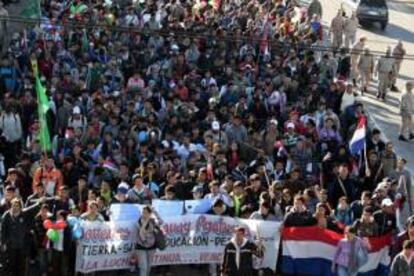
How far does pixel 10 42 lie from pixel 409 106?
31.4 feet

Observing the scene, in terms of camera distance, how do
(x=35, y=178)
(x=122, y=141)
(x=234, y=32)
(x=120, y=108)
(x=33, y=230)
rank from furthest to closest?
(x=234, y=32) < (x=120, y=108) < (x=122, y=141) < (x=35, y=178) < (x=33, y=230)

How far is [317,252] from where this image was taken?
18297 millimetres

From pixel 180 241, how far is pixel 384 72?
42.1 ft

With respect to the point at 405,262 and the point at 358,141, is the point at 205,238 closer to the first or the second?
the point at 405,262

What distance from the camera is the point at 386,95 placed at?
3036cm

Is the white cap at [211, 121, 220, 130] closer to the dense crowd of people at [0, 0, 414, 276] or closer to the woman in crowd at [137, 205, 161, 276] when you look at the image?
the dense crowd of people at [0, 0, 414, 276]

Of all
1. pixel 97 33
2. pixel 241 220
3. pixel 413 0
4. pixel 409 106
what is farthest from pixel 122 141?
pixel 413 0

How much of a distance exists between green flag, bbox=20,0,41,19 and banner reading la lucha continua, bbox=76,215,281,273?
12129 millimetres

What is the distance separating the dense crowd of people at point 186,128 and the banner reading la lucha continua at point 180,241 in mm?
219

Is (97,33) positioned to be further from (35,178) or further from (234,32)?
(35,178)

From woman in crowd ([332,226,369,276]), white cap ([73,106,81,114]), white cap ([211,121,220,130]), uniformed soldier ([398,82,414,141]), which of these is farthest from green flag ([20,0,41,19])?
woman in crowd ([332,226,369,276])

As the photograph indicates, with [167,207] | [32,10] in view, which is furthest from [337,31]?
[167,207]

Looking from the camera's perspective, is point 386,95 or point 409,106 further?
point 386,95

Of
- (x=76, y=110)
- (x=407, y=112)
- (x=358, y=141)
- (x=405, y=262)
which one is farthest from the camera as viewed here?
(x=407, y=112)
